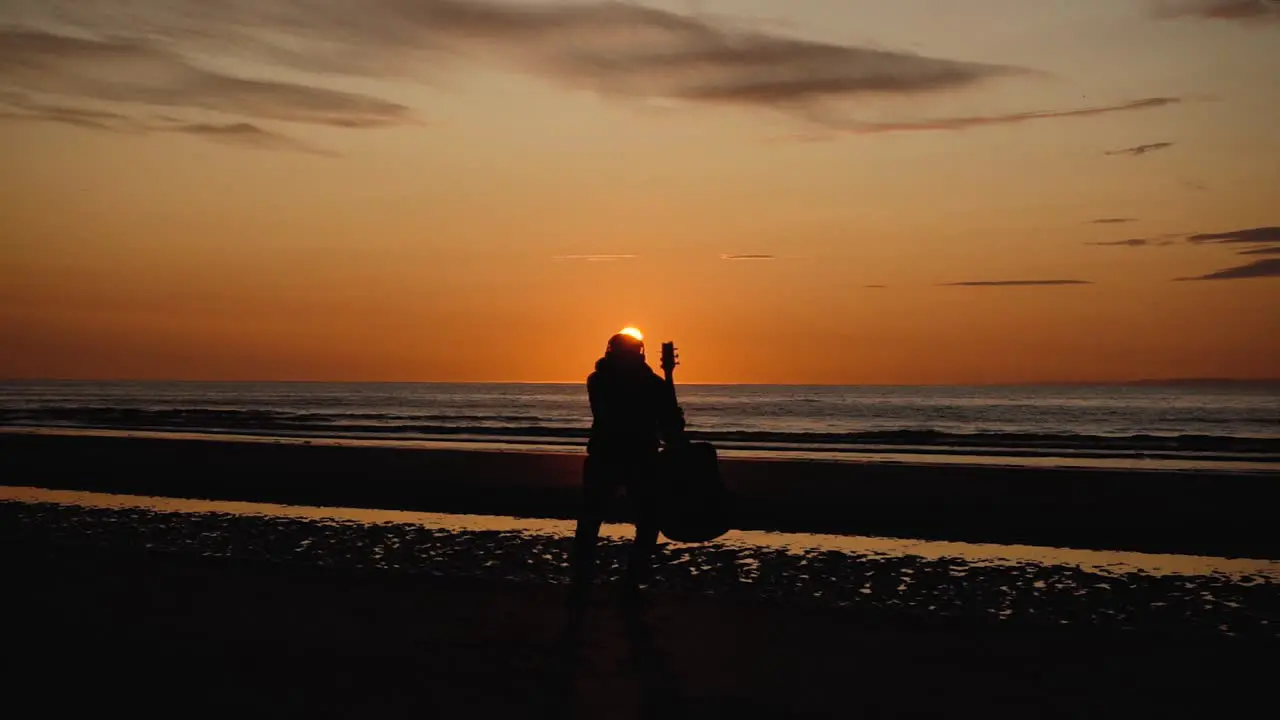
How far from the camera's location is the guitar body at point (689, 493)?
908 centimetres

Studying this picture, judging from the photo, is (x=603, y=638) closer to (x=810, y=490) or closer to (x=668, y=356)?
(x=668, y=356)

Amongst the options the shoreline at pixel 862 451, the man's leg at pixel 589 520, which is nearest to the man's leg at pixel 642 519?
the man's leg at pixel 589 520

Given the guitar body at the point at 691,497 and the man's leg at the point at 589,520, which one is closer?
the man's leg at the point at 589,520

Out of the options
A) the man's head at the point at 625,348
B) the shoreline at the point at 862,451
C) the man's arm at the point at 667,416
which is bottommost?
the shoreline at the point at 862,451

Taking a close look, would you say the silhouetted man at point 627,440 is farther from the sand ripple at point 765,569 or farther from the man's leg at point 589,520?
the sand ripple at point 765,569

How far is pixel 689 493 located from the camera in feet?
30.0

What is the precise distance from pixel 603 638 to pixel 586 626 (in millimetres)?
441

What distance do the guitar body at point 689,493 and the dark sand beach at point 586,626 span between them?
21.0 inches

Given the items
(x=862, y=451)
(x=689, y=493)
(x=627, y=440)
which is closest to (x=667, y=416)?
(x=627, y=440)

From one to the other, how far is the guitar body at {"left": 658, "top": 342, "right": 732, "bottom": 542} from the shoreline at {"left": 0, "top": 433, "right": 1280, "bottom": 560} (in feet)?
10.9

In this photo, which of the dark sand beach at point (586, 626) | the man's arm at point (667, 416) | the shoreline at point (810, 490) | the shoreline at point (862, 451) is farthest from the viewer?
the shoreline at point (862, 451)

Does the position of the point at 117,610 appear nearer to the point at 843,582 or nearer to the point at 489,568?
the point at 489,568

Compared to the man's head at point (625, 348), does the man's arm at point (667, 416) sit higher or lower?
lower

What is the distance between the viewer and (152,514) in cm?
1522
